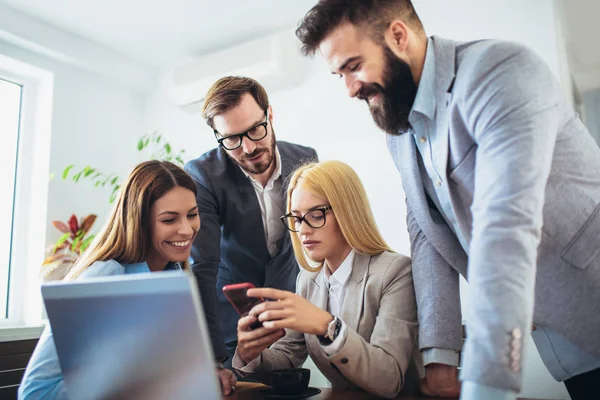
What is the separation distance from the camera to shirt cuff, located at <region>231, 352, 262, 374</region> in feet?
5.08

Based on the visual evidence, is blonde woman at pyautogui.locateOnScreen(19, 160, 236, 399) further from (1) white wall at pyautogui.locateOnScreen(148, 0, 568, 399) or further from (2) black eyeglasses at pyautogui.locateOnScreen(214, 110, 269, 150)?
(1) white wall at pyautogui.locateOnScreen(148, 0, 568, 399)

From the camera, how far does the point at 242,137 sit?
79.6 inches

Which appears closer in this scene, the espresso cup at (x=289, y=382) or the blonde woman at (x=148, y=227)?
the espresso cup at (x=289, y=382)

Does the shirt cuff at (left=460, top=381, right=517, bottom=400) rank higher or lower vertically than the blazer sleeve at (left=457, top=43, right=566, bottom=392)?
lower

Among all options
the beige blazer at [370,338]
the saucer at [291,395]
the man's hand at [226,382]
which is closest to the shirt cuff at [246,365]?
the beige blazer at [370,338]

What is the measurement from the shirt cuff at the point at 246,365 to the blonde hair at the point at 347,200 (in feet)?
1.49

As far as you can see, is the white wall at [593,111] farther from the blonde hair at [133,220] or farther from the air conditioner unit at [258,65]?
the blonde hair at [133,220]

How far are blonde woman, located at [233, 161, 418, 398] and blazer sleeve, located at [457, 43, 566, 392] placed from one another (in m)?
0.54

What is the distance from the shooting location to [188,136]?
4.18 m

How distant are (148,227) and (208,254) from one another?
32cm

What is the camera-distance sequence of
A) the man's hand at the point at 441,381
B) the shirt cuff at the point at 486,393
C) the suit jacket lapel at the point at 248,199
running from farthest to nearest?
1. the suit jacket lapel at the point at 248,199
2. the man's hand at the point at 441,381
3. the shirt cuff at the point at 486,393

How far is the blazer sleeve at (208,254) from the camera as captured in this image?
1.78 meters

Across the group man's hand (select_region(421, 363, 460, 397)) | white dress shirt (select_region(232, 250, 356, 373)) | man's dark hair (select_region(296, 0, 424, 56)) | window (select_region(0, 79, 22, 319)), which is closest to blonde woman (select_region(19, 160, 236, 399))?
white dress shirt (select_region(232, 250, 356, 373))

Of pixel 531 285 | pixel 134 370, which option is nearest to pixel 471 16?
pixel 531 285
